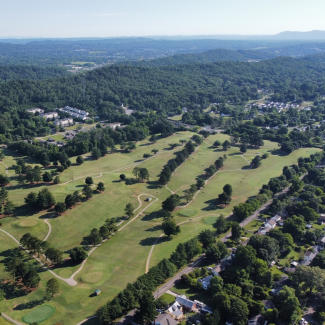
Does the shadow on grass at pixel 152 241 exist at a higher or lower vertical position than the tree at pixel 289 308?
lower

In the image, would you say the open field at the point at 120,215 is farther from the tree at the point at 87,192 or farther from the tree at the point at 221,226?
the tree at the point at 221,226

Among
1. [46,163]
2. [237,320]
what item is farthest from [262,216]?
[46,163]

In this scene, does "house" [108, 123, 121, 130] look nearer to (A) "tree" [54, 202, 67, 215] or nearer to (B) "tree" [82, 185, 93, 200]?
(B) "tree" [82, 185, 93, 200]

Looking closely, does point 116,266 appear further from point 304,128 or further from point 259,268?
point 304,128

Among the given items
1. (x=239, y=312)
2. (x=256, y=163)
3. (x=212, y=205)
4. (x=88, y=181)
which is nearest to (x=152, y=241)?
(x=212, y=205)

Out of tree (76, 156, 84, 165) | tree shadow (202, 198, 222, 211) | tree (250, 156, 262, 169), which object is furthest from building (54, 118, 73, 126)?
tree shadow (202, 198, 222, 211)

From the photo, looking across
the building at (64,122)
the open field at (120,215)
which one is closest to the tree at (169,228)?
the open field at (120,215)
